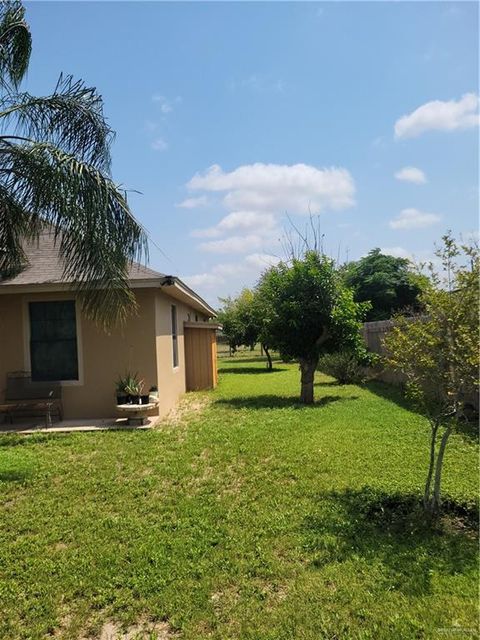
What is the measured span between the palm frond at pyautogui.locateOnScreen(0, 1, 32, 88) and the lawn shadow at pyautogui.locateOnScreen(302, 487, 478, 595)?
24.6ft

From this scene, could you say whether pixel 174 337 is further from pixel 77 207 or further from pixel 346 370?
pixel 77 207

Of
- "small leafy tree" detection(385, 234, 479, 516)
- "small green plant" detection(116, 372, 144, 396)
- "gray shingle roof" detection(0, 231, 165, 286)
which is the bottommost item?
"small green plant" detection(116, 372, 144, 396)

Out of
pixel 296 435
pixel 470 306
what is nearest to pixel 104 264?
pixel 296 435

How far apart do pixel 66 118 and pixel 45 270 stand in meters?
3.78

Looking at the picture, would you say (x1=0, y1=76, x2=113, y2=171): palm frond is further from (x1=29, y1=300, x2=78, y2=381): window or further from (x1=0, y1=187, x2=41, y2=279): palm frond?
(x1=29, y1=300, x2=78, y2=381): window

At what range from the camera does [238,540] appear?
4102 mm

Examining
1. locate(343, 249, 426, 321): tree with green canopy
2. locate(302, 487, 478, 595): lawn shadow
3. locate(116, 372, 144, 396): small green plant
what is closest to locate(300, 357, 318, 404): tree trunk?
locate(116, 372, 144, 396): small green plant

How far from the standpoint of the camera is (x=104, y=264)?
6.55 m

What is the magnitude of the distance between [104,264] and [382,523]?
15.5 ft

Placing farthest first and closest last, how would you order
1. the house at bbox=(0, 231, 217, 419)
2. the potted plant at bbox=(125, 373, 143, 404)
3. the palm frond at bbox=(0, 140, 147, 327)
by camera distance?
the house at bbox=(0, 231, 217, 419), the potted plant at bbox=(125, 373, 143, 404), the palm frond at bbox=(0, 140, 147, 327)

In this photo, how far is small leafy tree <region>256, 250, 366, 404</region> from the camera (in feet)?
39.3

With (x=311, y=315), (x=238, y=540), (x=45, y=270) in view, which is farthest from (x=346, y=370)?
(x=238, y=540)

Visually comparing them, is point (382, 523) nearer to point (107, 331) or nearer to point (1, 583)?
point (1, 583)

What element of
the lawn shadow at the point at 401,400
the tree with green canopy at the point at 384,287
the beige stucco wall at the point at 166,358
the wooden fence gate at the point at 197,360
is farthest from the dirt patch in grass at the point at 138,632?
the tree with green canopy at the point at 384,287
